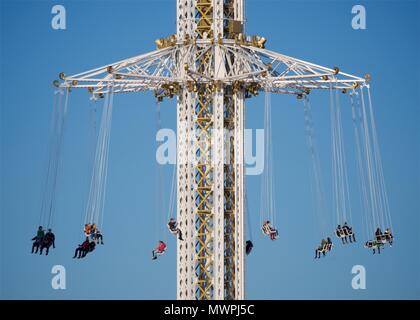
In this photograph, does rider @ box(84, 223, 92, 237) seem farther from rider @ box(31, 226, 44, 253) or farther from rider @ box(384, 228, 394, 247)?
rider @ box(384, 228, 394, 247)

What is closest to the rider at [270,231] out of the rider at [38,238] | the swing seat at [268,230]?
the swing seat at [268,230]

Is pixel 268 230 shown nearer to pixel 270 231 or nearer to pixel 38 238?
pixel 270 231

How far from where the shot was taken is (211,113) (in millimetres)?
138750

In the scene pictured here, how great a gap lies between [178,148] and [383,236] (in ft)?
41.3

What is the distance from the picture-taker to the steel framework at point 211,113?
452ft

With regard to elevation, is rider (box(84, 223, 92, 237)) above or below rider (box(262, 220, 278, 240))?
below

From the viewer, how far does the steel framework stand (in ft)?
452

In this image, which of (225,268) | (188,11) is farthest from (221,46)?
(225,268)

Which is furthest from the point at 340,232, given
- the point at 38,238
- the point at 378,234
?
the point at 38,238

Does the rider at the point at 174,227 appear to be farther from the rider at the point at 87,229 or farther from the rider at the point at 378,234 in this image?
the rider at the point at 378,234

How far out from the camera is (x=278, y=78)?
137 meters

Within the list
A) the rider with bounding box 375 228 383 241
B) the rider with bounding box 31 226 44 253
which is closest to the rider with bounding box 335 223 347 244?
the rider with bounding box 375 228 383 241
